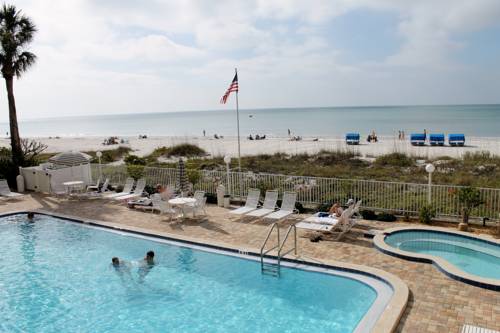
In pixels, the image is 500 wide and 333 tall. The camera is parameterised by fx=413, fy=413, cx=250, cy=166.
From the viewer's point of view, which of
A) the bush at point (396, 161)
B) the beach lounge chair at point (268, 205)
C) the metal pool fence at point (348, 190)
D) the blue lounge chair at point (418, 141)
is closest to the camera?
the metal pool fence at point (348, 190)

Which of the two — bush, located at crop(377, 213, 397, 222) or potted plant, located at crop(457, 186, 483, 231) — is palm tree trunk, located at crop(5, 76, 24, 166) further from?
potted plant, located at crop(457, 186, 483, 231)

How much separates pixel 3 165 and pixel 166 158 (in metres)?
13.4

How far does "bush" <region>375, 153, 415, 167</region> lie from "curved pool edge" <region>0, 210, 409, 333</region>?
49.4 feet

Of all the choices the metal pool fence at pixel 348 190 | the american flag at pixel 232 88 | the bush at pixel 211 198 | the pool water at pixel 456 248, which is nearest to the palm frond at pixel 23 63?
the metal pool fence at pixel 348 190

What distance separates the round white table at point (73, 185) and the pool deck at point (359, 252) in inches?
26.5

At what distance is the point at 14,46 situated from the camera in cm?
1942

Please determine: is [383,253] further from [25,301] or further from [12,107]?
[12,107]

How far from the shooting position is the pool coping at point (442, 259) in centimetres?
725

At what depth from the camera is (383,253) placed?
29.9 feet

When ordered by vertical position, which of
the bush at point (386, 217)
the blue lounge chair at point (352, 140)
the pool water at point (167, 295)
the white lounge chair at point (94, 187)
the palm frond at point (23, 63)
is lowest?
the pool water at point (167, 295)

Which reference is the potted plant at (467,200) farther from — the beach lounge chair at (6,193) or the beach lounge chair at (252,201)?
the beach lounge chair at (6,193)

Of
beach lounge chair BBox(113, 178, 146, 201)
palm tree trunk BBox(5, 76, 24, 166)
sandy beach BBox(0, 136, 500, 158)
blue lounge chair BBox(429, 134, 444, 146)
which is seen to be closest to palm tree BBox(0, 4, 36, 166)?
palm tree trunk BBox(5, 76, 24, 166)

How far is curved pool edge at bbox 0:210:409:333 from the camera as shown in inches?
243

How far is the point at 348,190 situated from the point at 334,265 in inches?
192
